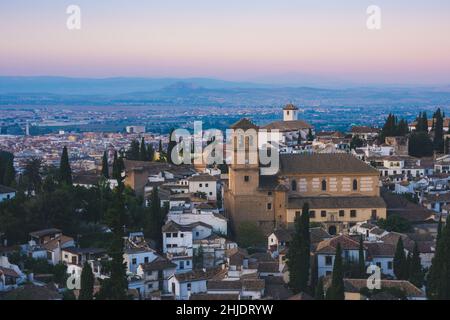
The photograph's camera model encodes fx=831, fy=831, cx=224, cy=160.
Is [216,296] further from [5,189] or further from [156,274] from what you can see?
[5,189]

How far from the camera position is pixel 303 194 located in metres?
32.3

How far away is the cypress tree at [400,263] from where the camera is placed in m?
24.3

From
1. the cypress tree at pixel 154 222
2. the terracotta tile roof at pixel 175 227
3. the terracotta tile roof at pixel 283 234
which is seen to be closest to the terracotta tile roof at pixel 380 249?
the terracotta tile roof at pixel 283 234

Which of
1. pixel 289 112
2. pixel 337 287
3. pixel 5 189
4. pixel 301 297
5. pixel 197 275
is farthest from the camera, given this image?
pixel 289 112

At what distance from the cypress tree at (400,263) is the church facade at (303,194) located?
20.6 ft

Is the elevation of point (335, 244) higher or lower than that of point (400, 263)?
higher

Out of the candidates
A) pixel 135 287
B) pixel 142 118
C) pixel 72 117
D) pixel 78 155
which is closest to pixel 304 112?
pixel 142 118

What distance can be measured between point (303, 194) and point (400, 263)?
8341 mm

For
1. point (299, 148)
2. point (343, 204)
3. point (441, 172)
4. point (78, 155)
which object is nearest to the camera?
point (343, 204)

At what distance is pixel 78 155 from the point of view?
247 feet

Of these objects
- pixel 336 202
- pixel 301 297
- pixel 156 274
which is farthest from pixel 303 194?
pixel 301 297

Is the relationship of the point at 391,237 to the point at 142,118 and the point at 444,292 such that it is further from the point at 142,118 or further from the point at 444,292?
the point at 142,118

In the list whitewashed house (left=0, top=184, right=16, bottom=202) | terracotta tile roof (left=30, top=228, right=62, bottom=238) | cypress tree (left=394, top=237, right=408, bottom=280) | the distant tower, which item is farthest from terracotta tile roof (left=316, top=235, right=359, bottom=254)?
the distant tower

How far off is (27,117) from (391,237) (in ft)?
416
